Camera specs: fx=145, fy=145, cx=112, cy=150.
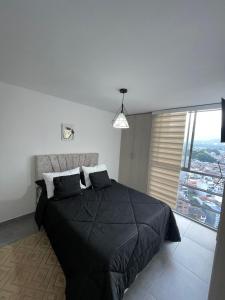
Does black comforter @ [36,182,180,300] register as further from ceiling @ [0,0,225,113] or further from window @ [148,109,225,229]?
ceiling @ [0,0,225,113]

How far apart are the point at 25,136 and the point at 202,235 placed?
3.50 metres

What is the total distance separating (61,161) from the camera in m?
2.93

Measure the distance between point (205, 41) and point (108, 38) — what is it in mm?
743

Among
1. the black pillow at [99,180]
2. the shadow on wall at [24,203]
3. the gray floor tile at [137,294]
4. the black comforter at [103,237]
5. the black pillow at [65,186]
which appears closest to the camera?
the black comforter at [103,237]

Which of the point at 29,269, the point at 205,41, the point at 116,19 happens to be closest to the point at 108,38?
the point at 116,19

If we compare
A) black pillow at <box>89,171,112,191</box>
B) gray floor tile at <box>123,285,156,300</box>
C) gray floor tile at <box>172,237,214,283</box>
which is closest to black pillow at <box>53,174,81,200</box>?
black pillow at <box>89,171,112,191</box>

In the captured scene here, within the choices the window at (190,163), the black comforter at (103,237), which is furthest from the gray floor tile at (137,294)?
the window at (190,163)

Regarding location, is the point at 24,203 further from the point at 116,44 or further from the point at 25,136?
the point at 116,44

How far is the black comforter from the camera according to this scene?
1250 millimetres

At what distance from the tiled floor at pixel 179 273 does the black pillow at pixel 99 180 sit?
1.39 m

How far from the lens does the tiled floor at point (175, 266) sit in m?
1.53

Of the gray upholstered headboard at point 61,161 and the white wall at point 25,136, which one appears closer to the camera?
the white wall at point 25,136

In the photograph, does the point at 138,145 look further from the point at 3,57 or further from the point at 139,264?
the point at 3,57

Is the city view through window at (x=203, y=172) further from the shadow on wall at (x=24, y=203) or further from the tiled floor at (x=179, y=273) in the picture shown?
the shadow on wall at (x=24, y=203)
